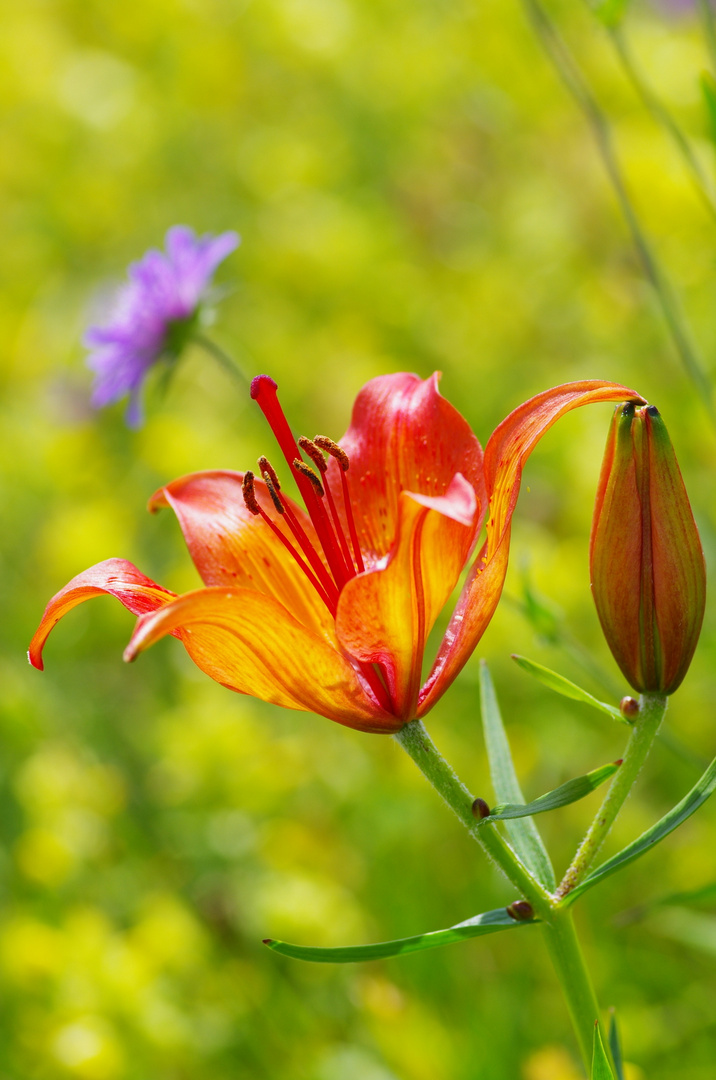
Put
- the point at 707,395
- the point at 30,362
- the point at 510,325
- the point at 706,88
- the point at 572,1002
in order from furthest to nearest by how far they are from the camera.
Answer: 1. the point at 30,362
2. the point at 510,325
3. the point at 707,395
4. the point at 706,88
5. the point at 572,1002

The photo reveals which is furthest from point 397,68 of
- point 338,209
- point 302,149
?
point 338,209

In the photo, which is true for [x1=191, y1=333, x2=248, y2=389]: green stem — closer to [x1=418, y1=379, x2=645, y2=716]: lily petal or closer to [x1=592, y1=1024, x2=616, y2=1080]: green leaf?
[x1=418, y1=379, x2=645, y2=716]: lily petal

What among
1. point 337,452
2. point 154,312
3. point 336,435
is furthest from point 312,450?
point 336,435

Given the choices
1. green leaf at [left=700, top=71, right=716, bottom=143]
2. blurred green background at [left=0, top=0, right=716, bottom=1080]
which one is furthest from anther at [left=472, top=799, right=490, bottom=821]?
green leaf at [left=700, top=71, right=716, bottom=143]

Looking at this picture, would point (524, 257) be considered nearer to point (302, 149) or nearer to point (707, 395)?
point (302, 149)

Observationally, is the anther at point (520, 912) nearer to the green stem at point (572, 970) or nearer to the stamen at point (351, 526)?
the green stem at point (572, 970)

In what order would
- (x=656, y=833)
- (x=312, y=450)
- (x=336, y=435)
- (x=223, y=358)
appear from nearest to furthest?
1. (x=656, y=833)
2. (x=312, y=450)
3. (x=223, y=358)
4. (x=336, y=435)

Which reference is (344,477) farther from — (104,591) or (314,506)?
(104,591)
